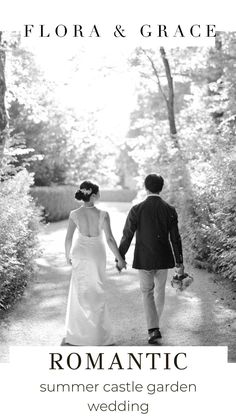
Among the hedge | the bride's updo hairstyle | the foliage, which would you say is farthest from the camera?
the hedge

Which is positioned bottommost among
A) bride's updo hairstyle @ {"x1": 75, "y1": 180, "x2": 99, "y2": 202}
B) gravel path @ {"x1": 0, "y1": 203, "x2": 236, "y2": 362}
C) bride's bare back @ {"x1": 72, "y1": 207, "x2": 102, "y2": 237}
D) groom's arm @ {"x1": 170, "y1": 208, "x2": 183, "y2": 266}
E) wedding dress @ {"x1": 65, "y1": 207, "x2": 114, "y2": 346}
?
gravel path @ {"x1": 0, "y1": 203, "x2": 236, "y2": 362}

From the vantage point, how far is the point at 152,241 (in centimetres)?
659

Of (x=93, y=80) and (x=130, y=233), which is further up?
(x=93, y=80)

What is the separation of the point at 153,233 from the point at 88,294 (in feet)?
3.51

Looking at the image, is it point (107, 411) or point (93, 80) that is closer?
point (107, 411)

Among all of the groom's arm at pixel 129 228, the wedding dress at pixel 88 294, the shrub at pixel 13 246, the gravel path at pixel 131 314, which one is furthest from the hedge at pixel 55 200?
the groom's arm at pixel 129 228

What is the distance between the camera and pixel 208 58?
19734 millimetres

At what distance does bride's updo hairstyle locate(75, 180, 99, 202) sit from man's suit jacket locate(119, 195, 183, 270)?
1.67 ft

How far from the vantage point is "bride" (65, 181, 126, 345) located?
6.64 meters

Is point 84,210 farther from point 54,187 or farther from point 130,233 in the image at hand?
point 54,187

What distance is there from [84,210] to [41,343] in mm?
1745

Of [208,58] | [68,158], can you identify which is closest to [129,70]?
[208,58]

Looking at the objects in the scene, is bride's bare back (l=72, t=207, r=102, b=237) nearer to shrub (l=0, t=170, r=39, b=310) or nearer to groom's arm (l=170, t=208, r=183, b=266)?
groom's arm (l=170, t=208, r=183, b=266)

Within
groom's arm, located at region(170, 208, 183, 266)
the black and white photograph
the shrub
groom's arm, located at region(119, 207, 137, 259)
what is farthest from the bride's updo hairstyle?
the shrub
